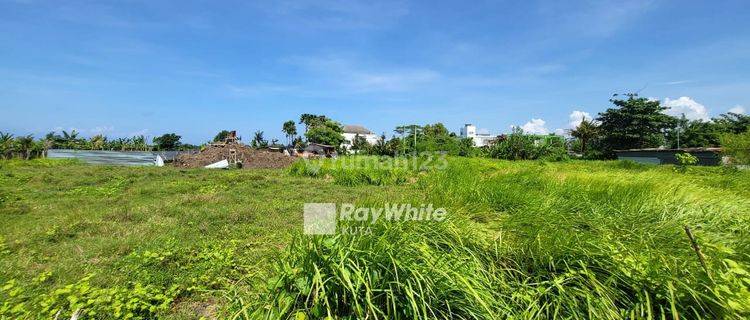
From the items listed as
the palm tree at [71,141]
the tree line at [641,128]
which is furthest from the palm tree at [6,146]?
the tree line at [641,128]

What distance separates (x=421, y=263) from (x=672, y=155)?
2357 centimetres

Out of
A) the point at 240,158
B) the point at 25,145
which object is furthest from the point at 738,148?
the point at 25,145

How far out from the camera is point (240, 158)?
71.0ft

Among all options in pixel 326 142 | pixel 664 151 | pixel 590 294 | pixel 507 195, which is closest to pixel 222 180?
pixel 507 195

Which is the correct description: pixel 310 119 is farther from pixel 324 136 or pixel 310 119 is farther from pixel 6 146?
pixel 6 146

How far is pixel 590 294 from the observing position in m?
2.03

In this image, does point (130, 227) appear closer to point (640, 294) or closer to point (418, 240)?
point (418, 240)

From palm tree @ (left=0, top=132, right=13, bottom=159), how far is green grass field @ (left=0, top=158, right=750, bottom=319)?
23821mm

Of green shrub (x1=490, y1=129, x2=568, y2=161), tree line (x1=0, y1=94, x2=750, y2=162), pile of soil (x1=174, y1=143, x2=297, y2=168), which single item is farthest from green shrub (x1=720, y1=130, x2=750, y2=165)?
pile of soil (x1=174, y1=143, x2=297, y2=168)

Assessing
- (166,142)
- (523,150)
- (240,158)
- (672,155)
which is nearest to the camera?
(672,155)

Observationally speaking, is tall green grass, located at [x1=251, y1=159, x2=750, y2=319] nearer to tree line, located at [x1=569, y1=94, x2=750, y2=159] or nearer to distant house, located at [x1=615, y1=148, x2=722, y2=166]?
distant house, located at [x1=615, y1=148, x2=722, y2=166]

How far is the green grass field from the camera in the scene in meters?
1.91

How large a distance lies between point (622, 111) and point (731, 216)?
109ft

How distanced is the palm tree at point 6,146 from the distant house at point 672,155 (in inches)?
1574
